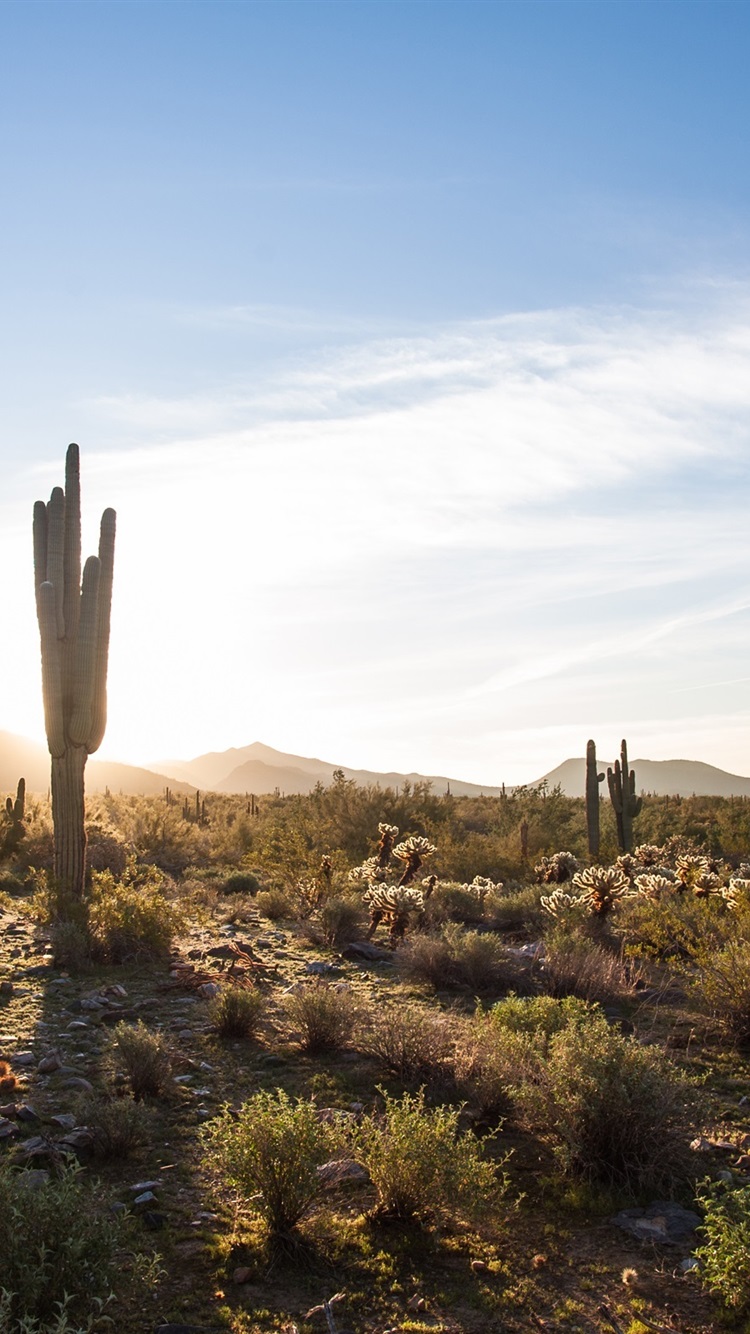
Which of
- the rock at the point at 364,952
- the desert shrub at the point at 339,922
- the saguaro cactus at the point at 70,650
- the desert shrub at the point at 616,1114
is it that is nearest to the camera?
the desert shrub at the point at 616,1114

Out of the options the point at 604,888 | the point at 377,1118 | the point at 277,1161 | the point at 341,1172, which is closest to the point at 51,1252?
the point at 277,1161

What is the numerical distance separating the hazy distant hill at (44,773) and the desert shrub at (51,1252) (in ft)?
303

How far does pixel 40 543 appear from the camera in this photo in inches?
595

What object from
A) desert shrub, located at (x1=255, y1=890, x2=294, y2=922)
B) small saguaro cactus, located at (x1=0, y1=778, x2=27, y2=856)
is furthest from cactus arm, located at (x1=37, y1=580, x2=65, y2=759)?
small saguaro cactus, located at (x1=0, y1=778, x2=27, y2=856)

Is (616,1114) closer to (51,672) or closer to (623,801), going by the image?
(51,672)

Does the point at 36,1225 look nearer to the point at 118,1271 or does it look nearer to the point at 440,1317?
the point at 118,1271

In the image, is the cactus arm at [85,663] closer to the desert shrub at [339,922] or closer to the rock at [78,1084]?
the desert shrub at [339,922]

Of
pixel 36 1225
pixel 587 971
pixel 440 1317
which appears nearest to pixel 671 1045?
pixel 587 971

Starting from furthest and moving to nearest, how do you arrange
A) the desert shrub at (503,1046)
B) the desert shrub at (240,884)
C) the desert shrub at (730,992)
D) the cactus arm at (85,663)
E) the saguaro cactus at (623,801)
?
the saguaro cactus at (623,801) → the desert shrub at (240,884) → the cactus arm at (85,663) → the desert shrub at (730,992) → the desert shrub at (503,1046)

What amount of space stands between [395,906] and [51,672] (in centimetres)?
606

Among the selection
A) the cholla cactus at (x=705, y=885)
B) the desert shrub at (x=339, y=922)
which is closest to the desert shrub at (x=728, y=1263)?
the cholla cactus at (x=705, y=885)

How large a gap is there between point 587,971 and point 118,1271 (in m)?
6.45

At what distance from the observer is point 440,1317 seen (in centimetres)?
450

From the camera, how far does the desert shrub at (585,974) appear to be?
9.91 m
